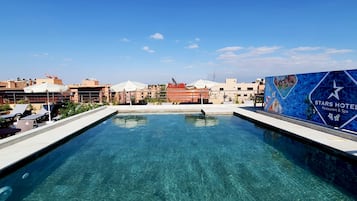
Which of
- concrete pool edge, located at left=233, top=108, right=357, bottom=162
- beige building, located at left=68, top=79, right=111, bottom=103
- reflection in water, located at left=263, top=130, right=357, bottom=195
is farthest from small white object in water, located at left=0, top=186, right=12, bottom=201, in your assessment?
beige building, located at left=68, top=79, right=111, bottom=103

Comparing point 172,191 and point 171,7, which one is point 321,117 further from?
point 171,7

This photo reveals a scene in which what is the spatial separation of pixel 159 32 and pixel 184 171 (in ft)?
54.8

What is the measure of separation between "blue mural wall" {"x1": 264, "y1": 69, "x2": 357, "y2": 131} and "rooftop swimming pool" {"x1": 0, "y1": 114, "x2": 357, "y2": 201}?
58.4 inches

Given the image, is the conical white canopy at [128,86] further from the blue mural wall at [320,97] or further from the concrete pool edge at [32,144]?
the blue mural wall at [320,97]

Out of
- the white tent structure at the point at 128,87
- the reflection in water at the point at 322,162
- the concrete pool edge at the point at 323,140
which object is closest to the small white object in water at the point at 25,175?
the reflection in water at the point at 322,162

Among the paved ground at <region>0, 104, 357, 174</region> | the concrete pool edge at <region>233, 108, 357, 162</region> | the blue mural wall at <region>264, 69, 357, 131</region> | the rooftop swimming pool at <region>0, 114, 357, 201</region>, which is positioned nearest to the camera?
the rooftop swimming pool at <region>0, 114, 357, 201</region>

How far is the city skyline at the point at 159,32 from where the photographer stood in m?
12.1

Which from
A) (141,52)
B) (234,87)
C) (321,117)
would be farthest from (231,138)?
(234,87)

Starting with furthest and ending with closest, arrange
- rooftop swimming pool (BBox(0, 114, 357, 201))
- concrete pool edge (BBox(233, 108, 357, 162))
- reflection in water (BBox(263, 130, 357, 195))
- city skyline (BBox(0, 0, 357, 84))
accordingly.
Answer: city skyline (BBox(0, 0, 357, 84))
concrete pool edge (BBox(233, 108, 357, 162))
reflection in water (BBox(263, 130, 357, 195))
rooftop swimming pool (BBox(0, 114, 357, 201))

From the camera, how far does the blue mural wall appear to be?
17.9ft

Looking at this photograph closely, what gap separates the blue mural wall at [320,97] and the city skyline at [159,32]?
1.44 meters

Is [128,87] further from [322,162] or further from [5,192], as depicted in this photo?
[322,162]

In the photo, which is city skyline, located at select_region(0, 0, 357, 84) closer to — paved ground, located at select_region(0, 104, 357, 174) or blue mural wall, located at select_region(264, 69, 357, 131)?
blue mural wall, located at select_region(264, 69, 357, 131)

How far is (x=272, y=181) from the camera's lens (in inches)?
145
